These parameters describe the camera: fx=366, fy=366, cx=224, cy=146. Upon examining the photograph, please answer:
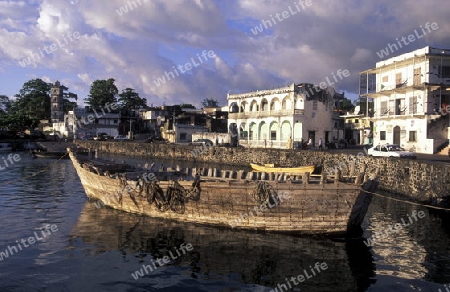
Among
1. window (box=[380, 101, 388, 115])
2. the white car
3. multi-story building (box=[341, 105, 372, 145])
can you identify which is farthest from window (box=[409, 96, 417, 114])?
multi-story building (box=[341, 105, 372, 145])

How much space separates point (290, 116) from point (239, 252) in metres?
37.9

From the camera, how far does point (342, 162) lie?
30.2 m

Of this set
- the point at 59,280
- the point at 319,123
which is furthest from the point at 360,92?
the point at 59,280

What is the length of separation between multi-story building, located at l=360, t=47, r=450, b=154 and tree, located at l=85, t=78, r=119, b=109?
2664 inches

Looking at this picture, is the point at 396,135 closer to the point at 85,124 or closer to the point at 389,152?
the point at 389,152

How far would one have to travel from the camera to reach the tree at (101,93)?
9000 centimetres

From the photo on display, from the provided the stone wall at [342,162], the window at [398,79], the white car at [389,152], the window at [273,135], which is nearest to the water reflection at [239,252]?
Result: the stone wall at [342,162]

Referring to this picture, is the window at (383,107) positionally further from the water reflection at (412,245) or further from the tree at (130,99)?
the tree at (130,99)

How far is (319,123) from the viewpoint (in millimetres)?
49750

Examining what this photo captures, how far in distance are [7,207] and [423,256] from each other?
1934cm

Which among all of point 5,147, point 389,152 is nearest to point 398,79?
point 389,152

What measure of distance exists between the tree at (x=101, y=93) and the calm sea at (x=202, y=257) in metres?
76.7

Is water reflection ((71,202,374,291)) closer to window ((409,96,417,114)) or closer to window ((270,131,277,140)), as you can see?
window ((409,96,417,114))

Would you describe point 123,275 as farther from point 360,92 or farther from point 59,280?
point 360,92
